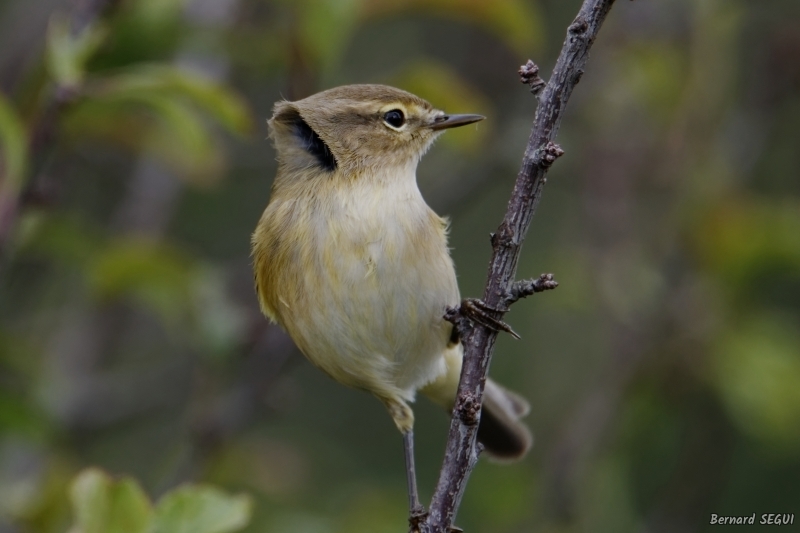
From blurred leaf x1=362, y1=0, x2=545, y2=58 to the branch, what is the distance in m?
1.84

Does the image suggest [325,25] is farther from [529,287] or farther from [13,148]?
[529,287]

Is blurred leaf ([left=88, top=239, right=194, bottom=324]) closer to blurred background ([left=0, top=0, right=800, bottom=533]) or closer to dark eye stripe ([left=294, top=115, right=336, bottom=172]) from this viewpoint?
blurred background ([left=0, top=0, right=800, bottom=533])

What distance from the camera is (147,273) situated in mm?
4340

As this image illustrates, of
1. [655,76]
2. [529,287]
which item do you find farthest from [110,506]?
[655,76]

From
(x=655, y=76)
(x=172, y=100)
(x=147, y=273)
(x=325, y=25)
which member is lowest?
(x=147, y=273)

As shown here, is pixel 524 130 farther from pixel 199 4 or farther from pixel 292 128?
pixel 199 4

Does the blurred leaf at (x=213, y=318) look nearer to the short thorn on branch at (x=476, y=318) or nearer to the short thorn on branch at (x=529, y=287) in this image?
the short thorn on branch at (x=476, y=318)


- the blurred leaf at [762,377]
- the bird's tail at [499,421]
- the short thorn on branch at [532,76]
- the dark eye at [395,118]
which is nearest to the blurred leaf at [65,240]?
the dark eye at [395,118]

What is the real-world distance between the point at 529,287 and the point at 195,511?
1128mm

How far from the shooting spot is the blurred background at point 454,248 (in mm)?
3943

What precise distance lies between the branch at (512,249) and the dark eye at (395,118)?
126cm

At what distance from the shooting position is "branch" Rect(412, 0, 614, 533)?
2.41m

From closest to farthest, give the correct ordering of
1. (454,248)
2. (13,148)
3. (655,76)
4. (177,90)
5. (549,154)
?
(549,154)
(13,148)
(177,90)
(454,248)
(655,76)

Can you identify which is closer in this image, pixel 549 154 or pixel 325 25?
pixel 549 154
